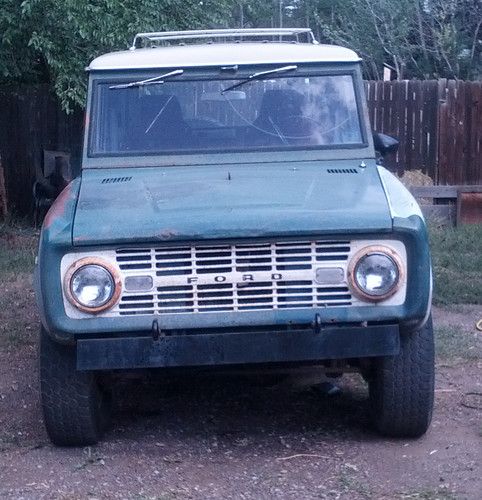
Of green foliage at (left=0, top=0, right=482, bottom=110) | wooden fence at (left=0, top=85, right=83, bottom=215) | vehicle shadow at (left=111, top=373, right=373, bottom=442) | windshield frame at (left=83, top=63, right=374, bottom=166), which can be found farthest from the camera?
wooden fence at (left=0, top=85, right=83, bottom=215)

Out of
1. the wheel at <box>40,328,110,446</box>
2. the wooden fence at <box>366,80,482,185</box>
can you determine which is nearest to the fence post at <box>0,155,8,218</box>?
the wooden fence at <box>366,80,482,185</box>

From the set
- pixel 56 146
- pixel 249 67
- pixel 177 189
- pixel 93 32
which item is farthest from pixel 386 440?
pixel 56 146

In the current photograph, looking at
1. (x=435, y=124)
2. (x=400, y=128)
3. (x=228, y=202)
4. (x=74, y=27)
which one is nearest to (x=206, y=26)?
(x=74, y=27)

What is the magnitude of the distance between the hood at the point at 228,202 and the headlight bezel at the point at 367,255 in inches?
3.8

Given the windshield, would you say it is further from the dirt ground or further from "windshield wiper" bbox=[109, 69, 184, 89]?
the dirt ground

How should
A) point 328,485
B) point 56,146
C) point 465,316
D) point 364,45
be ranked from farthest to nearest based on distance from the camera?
point 364,45 < point 56,146 < point 465,316 < point 328,485

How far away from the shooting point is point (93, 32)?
35.8 ft

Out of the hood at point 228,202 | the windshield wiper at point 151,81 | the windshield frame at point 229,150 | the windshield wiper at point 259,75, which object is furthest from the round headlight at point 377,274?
the windshield wiper at point 151,81

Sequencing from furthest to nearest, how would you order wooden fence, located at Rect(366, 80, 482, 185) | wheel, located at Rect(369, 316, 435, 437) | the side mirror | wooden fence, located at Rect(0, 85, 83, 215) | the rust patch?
wooden fence, located at Rect(0, 85, 83, 215), wooden fence, located at Rect(366, 80, 482, 185), the side mirror, wheel, located at Rect(369, 316, 435, 437), the rust patch

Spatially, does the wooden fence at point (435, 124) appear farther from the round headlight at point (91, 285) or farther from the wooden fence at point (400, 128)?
the round headlight at point (91, 285)

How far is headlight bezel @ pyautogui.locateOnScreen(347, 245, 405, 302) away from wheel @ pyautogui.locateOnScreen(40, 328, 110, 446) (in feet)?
4.42

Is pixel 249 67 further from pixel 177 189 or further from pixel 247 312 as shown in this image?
pixel 247 312

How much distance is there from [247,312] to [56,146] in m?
10.1

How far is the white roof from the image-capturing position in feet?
20.6
